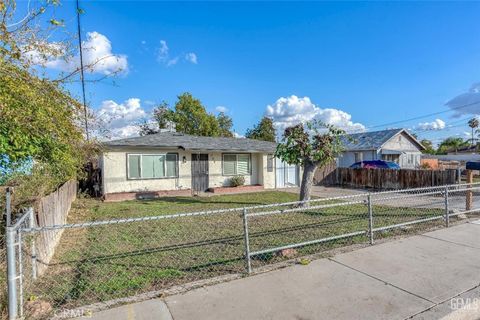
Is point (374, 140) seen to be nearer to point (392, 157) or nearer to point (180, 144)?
point (392, 157)

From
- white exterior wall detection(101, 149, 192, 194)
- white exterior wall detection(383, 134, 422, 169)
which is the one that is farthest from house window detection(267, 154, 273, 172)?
white exterior wall detection(383, 134, 422, 169)

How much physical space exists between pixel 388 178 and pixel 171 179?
12.5 m

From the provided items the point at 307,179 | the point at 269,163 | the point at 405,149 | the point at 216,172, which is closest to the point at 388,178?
the point at 269,163

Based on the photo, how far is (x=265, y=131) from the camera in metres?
44.3

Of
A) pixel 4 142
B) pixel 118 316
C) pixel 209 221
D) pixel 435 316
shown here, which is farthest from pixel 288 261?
pixel 4 142

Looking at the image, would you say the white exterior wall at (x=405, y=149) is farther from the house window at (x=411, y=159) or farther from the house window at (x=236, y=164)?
the house window at (x=236, y=164)

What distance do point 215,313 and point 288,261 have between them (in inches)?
71.0

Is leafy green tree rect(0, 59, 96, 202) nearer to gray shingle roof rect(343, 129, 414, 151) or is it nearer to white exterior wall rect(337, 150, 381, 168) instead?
white exterior wall rect(337, 150, 381, 168)

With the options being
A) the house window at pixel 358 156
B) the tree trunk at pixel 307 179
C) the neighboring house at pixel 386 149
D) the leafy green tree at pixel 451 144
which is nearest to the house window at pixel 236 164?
the tree trunk at pixel 307 179

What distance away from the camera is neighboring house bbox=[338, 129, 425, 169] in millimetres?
27172

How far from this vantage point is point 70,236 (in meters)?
7.05

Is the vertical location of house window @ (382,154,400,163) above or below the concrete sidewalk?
above

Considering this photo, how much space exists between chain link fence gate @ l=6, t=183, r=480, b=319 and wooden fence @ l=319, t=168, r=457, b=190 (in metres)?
7.92

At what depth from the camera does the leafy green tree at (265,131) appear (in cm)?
4412
